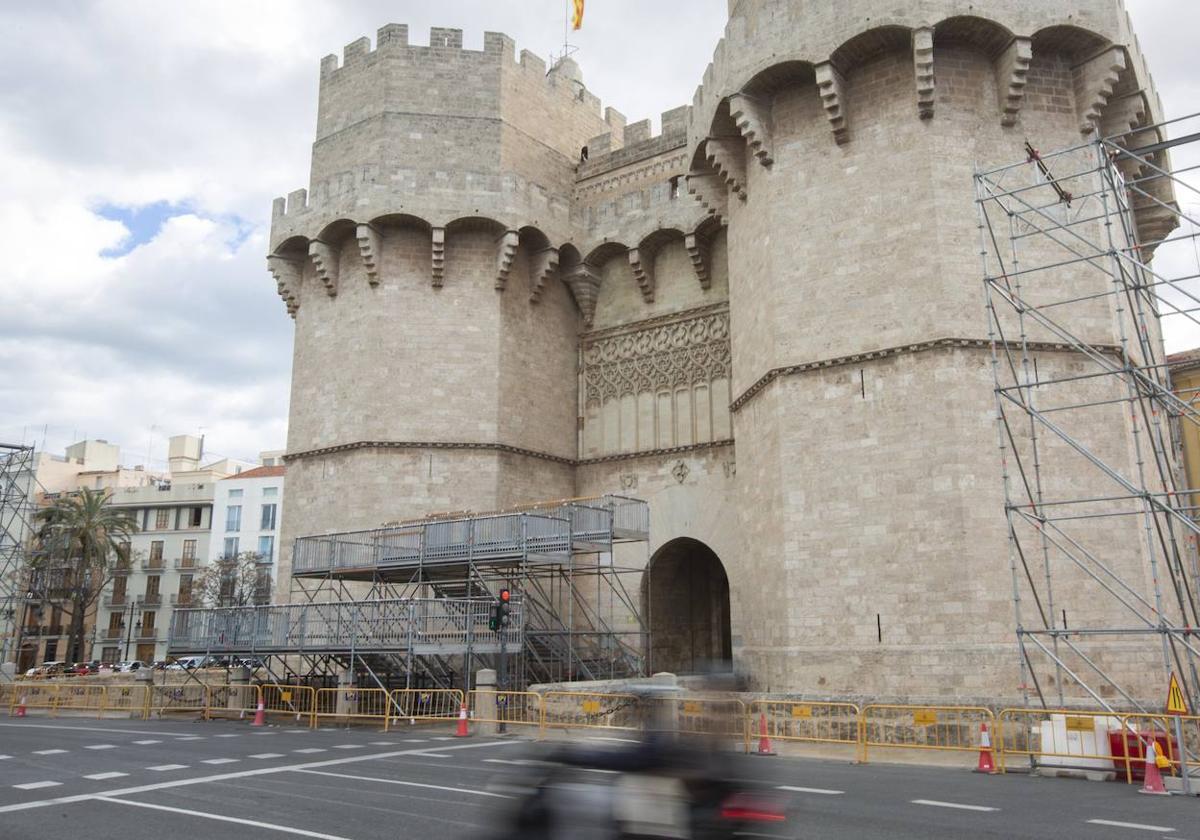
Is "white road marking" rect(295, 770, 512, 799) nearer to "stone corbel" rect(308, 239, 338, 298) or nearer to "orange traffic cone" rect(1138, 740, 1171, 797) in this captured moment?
"orange traffic cone" rect(1138, 740, 1171, 797)

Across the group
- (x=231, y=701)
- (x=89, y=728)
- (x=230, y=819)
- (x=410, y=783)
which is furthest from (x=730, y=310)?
(x=230, y=819)

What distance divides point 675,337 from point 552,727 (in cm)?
1127

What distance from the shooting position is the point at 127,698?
73.2ft

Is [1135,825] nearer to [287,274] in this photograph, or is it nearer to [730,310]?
[730,310]

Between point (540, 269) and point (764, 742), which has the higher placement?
point (540, 269)

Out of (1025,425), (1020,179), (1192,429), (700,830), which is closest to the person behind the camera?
(700,830)

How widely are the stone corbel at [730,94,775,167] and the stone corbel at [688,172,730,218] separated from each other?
244 centimetres

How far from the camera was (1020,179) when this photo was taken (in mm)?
16359

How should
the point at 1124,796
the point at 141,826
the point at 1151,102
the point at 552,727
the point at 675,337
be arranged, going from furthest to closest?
the point at 675,337, the point at 1151,102, the point at 552,727, the point at 1124,796, the point at 141,826

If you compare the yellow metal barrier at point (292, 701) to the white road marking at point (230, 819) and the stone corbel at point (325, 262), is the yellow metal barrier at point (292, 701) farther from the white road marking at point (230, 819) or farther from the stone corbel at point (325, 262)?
the stone corbel at point (325, 262)

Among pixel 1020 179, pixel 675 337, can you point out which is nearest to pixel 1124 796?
pixel 1020 179

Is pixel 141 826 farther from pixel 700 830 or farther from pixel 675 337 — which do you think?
pixel 675 337

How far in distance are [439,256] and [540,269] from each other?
2580 mm

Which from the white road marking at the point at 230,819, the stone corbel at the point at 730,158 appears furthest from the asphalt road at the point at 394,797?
the stone corbel at the point at 730,158
